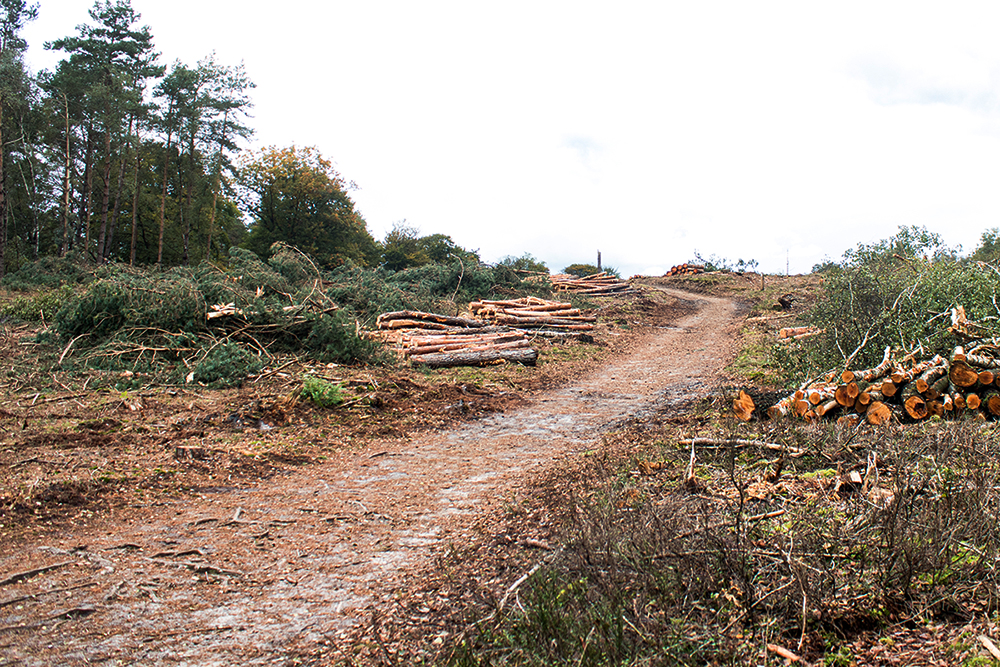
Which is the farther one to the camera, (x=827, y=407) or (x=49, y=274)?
(x=49, y=274)

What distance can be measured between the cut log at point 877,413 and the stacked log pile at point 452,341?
655 cm

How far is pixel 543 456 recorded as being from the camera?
6.14m

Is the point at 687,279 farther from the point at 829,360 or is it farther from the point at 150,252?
the point at 150,252

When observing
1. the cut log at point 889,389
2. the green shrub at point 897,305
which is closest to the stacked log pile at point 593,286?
the green shrub at point 897,305

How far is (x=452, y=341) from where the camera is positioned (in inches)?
481

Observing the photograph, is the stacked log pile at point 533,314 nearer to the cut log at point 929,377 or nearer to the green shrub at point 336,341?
the green shrub at point 336,341

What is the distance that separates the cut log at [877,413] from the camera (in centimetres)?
551

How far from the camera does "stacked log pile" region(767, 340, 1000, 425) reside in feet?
17.8

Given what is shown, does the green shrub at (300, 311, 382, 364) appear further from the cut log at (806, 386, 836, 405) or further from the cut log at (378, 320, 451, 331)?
the cut log at (806, 386, 836, 405)

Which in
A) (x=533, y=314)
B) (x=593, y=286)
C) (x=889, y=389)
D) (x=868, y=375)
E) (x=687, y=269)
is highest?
(x=687, y=269)

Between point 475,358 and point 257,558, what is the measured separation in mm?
7383

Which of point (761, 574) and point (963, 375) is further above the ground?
point (963, 375)

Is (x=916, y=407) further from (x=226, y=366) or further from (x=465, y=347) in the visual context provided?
(x=226, y=366)

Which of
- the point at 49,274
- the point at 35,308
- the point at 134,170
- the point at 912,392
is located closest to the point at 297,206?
the point at 134,170
